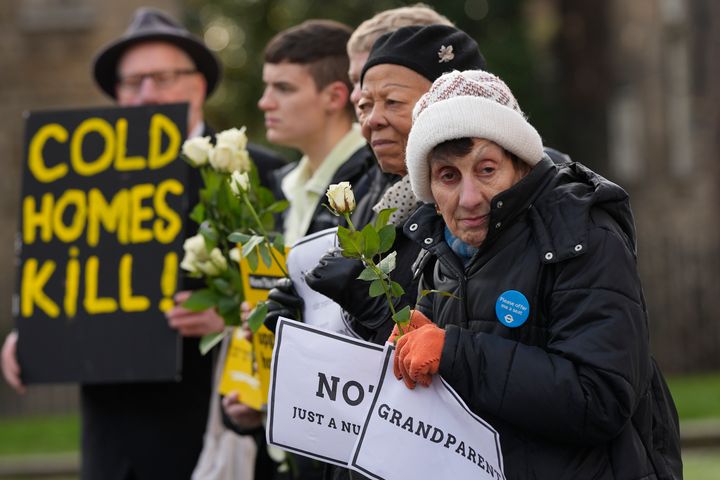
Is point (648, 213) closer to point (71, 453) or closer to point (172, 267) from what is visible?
point (71, 453)

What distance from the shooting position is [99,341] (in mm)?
5559

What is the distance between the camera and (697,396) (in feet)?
45.5

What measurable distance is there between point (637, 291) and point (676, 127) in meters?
22.6

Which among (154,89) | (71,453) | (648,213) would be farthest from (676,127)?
(154,89)

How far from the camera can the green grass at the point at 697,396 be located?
499 inches

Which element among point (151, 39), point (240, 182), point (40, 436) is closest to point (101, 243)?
point (151, 39)

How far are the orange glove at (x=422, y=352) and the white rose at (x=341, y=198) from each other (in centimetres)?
47

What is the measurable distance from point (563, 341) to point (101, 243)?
2.96 metres

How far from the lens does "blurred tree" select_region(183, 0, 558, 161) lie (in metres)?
23.4

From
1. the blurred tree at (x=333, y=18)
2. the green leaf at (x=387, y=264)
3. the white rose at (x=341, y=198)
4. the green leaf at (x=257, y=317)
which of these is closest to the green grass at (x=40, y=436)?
the blurred tree at (x=333, y=18)

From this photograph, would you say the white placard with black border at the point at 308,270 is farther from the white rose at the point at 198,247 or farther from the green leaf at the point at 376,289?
the white rose at the point at 198,247

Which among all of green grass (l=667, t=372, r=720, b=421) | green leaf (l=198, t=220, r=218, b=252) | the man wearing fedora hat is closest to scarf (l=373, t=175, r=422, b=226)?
green leaf (l=198, t=220, r=218, b=252)

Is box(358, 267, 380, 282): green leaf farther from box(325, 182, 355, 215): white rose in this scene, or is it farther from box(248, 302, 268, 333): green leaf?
box(248, 302, 268, 333): green leaf

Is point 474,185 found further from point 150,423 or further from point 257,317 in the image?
point 150,423
